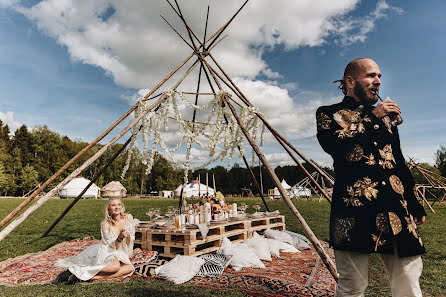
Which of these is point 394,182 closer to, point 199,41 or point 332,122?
point 332,122

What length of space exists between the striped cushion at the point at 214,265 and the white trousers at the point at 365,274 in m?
2.63

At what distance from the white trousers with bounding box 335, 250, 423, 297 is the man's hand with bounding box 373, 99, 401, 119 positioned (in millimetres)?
835

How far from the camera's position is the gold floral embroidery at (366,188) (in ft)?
5.46

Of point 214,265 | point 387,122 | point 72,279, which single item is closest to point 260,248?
point 214,265

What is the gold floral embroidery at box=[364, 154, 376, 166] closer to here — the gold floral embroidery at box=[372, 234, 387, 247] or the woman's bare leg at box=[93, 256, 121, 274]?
the gold floral embroidery at box=[372, 234, 387, 247]

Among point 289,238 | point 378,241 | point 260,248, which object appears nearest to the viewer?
point 378,241

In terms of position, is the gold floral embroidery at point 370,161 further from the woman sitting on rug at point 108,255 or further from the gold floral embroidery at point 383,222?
the woman sitting on rug at point 108,255

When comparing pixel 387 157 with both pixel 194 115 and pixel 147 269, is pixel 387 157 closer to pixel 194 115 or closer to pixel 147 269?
pixel 147 269

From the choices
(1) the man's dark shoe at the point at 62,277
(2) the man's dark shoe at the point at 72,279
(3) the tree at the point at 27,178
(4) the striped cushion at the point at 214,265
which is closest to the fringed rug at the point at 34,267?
(1) the man's dark shoe at the point at 62,277

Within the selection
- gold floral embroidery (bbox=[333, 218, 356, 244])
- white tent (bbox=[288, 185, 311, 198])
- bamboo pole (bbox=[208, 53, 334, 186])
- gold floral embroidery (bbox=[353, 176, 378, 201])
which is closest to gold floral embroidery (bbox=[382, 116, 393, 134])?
gold floral embroidery (bbox=[353, 176, 378, 201])

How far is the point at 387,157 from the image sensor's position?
177 centimetres

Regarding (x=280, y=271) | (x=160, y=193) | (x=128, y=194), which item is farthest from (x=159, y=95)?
(x=128, y=194)

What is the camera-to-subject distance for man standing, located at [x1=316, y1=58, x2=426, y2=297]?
64.1 inches

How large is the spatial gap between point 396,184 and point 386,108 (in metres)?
0.47
